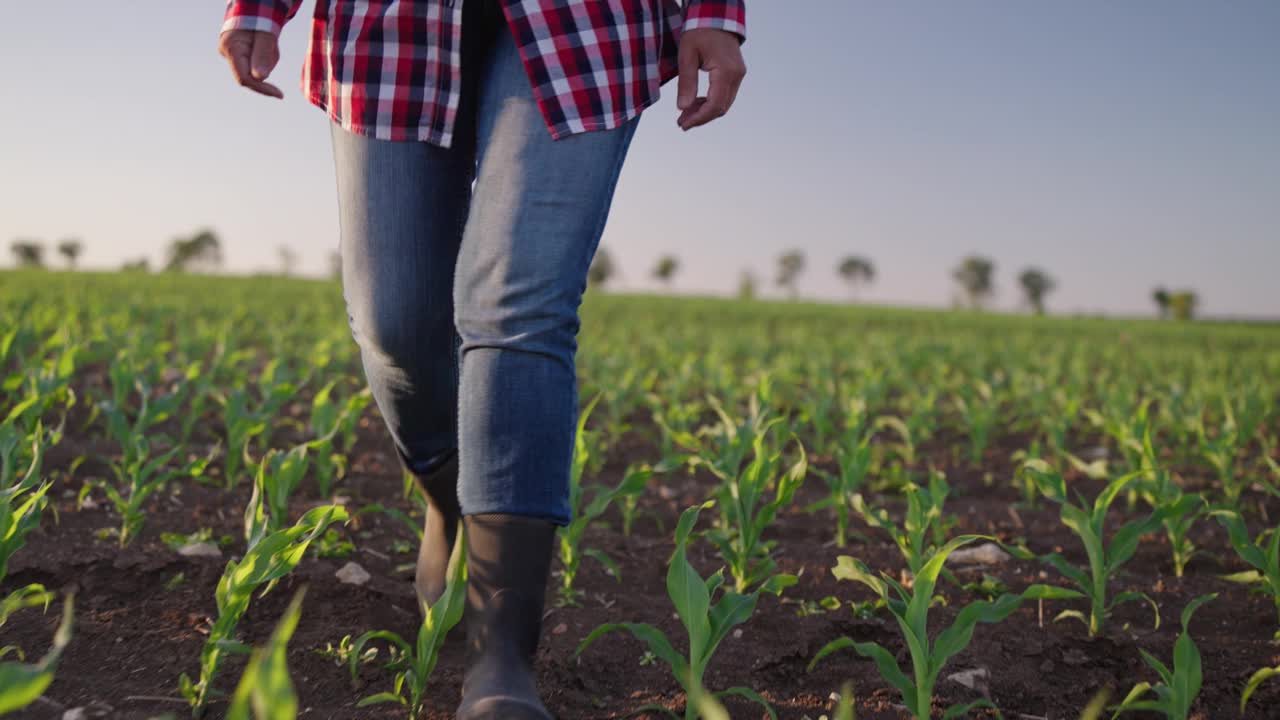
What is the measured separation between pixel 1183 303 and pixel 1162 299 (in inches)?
324

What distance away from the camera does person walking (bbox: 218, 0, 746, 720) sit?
145 cm

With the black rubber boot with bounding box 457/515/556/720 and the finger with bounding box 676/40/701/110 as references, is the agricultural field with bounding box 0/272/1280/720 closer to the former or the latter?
the black rubber boot with bounding box 457/515/556/720

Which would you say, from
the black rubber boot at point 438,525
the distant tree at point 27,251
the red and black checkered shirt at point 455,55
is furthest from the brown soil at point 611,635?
the distant tree at point 27,251

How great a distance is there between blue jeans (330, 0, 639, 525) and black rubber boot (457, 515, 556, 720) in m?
0.04

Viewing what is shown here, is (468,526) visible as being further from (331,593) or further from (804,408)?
(804,408)

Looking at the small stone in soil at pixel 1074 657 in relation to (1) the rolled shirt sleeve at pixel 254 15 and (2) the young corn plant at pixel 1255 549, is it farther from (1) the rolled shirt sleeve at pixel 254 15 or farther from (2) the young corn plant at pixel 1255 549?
(1) the rolled shirt sleeve at pixel 254 15

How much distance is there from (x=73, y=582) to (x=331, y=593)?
24.1 inches

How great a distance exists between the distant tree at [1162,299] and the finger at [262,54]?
371ft

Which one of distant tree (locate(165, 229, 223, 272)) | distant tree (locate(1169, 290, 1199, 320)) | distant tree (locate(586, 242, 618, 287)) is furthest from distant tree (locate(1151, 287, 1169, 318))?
distant tree (locate(165, 229, 223, 272))

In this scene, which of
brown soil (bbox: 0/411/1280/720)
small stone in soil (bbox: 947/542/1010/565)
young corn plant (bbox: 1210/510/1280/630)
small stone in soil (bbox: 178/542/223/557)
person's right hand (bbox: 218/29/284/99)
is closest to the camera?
brown soil (bbox: 0/411/1280/720)

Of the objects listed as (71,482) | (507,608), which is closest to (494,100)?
(507,608)

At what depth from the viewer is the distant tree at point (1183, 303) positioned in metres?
89.4

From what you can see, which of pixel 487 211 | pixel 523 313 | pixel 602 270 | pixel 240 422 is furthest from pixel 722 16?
pixel 602 270

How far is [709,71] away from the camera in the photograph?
68.1 inches
